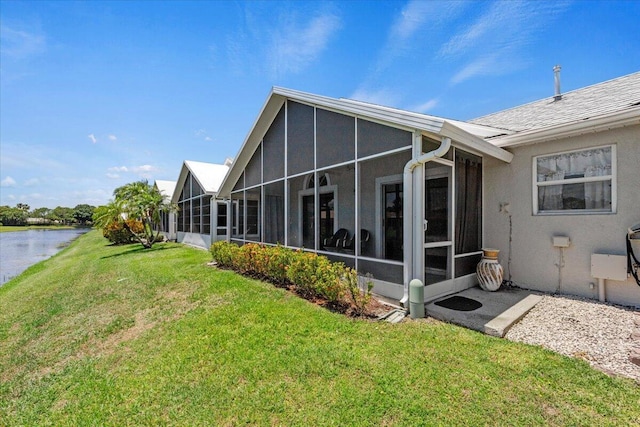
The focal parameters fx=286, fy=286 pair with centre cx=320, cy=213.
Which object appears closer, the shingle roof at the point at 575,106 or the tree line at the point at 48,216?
the shingle roof at the point at 575,106

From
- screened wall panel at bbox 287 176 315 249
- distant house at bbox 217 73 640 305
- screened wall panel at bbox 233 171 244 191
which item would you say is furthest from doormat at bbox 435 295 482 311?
screened wall panel at bbox 233 171 244 191

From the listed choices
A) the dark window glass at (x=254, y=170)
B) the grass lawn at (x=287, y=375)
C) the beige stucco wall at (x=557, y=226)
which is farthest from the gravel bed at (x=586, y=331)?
the dark window glass at (x=254, y=170)

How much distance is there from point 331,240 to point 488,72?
914 cm

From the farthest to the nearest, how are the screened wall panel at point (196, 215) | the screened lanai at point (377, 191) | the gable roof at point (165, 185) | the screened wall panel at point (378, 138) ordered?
the gable roof at point (165, 185) < the screened wall panel at point (196, 215) < the screened wall panel at point (378, 138) < the screened lanai at point (377, 191)

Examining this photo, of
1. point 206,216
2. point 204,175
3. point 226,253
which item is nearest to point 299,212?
point 226,253

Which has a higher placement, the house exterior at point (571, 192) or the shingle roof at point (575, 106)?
the shingle roof at point (575, 106)

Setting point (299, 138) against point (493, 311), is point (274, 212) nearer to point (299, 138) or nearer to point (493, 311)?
point (299, 138)

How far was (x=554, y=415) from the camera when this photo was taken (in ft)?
8.19

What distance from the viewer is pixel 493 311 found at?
4754 millimetres

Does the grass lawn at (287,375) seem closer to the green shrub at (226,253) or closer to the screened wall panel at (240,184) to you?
the green shrub at (226,253)

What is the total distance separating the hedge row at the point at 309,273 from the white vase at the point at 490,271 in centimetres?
248

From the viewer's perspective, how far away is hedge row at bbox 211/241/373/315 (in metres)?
5.10

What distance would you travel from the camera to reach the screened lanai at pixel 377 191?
5043 millimetres

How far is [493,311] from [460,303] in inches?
21.7
